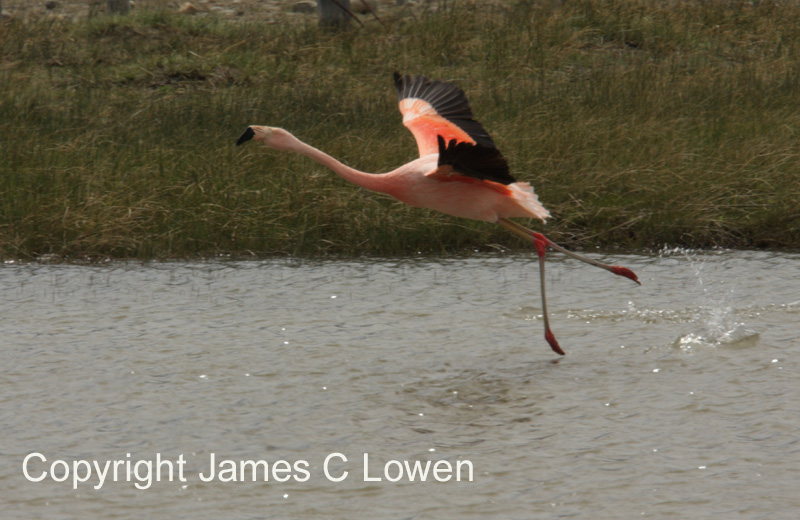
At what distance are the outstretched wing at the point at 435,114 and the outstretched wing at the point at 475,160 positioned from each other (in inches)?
37.2

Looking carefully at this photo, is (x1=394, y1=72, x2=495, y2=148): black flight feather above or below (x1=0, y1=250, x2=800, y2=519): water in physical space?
above

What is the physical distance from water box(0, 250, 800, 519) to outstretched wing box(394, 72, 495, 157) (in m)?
0.93

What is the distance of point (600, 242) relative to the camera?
307 inches

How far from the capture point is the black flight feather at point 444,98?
20.5ft

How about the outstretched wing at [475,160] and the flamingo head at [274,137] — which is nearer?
the outstretched wing at [475,160]

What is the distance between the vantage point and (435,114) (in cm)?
640

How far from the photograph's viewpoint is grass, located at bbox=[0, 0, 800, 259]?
7738 mm

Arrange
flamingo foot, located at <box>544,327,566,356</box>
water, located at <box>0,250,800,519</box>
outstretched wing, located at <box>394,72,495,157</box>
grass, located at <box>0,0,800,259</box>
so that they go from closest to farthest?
water, located at <box>0,250,800,519</box>, flamingo foot, located at <box>544,327,566,356</box>, outstretched wing, located at <box>394,72,495,157</box>, grass, located at <box>0,0,800,259</box>

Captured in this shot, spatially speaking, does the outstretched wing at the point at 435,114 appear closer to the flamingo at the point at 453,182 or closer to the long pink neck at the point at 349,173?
the flamingo at the point at 453,182

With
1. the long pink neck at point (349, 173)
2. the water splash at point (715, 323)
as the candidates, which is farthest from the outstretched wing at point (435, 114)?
the water splash at point (715, 323)

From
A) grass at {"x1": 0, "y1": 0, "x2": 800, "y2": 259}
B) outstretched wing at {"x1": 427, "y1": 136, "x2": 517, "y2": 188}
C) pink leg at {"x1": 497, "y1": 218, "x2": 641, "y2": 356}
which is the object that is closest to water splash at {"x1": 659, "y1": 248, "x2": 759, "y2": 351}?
pink leg at {"x1": 497, "y1": 218, "x2": 641, "y2": 356}

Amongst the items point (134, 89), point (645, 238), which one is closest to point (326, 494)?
point (645, 238)

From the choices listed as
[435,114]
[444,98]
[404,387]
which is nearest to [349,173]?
[435,114]

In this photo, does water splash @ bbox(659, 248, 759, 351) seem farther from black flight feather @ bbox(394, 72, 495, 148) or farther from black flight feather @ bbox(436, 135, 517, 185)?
black flight feather @ bbox(394, 72, 495, 148)
